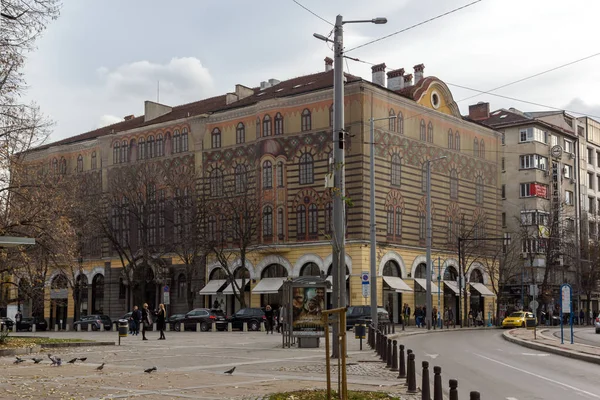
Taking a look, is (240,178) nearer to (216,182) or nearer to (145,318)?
(216,182)

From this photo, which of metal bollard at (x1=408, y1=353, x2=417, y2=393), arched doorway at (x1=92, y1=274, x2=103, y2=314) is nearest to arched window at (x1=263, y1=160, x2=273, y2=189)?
arched doorway at (x1=92, y1=274, x2=103, y2=314)

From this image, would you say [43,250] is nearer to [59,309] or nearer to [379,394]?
[379,394]

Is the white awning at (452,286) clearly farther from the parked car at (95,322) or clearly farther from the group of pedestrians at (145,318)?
the group of pedestrians at (145,318)

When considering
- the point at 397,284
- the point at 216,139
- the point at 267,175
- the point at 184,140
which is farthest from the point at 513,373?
the point at 184,140

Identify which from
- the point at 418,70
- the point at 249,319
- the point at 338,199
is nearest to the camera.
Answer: the point at 338,199

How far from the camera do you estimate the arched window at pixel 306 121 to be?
59.2m

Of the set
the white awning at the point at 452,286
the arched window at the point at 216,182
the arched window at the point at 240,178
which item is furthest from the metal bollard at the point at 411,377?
the white awning at the point at 452,286

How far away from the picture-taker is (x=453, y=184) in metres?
65.7

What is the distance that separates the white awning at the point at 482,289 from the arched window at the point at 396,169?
12.5 meters

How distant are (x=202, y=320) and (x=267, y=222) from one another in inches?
407

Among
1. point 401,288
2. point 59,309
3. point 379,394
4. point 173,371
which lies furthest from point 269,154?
point 379,394

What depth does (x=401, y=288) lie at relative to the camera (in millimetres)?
57969

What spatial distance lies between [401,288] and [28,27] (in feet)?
127

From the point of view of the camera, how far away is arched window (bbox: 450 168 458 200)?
215 ft
